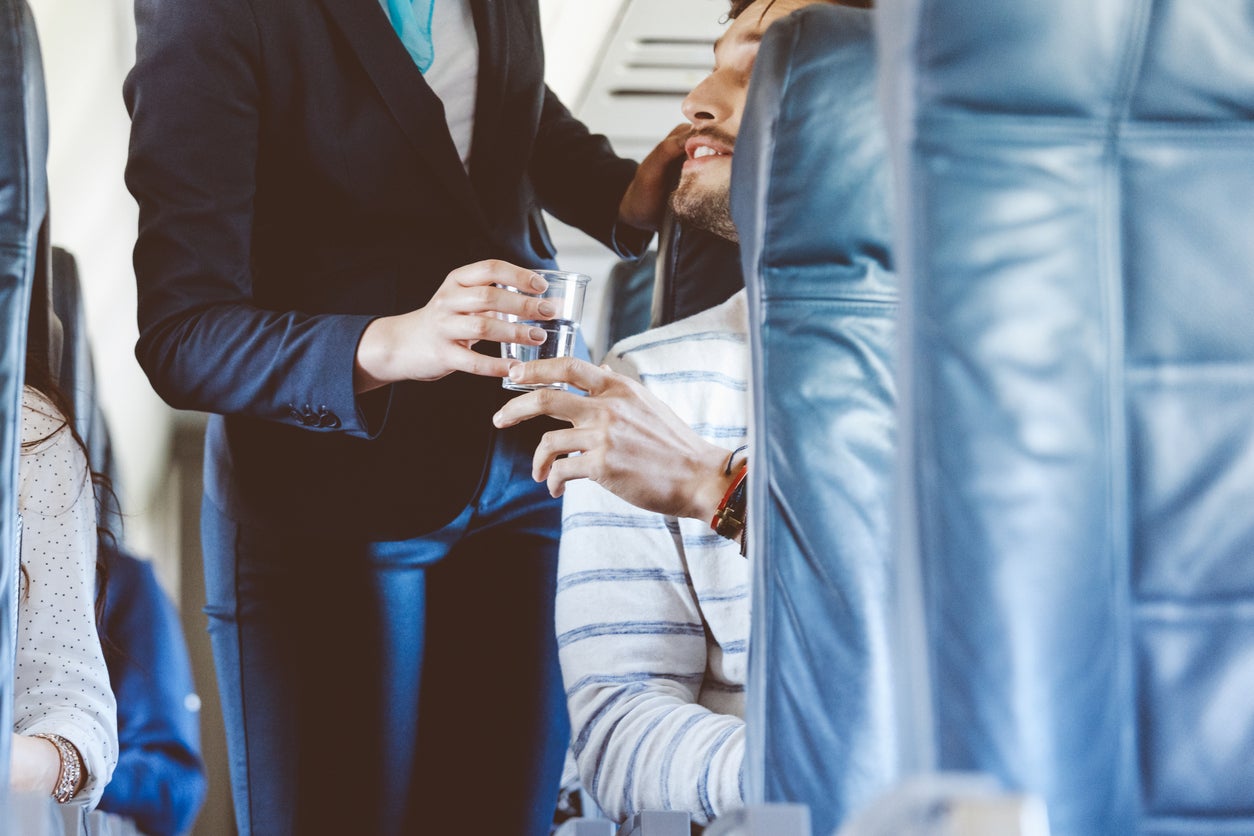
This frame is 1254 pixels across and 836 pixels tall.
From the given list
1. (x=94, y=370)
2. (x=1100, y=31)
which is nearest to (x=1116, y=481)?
(x=1100, y=31)

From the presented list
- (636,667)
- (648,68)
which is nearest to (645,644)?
(636,667)

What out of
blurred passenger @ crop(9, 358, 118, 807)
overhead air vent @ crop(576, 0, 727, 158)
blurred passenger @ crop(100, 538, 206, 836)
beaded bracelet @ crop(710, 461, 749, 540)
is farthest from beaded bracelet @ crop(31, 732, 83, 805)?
overhead air vent @ crop(576, 0, 727, 158)

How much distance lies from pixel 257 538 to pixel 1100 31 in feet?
3.90

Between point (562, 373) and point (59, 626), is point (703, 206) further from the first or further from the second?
point (59, 626)

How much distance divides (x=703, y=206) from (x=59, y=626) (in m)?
0.88

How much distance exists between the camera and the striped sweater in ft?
4.19

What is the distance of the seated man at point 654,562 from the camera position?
128cm

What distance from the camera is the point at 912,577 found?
2.27 ft

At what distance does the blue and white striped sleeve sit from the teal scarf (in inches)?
22.6

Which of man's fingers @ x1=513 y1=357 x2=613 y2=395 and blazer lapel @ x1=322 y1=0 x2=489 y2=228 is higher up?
blazer lapel @ x1=322 y1=0 x2=489 y2=228

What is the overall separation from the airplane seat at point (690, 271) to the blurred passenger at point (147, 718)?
865mm

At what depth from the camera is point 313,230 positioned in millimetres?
1575

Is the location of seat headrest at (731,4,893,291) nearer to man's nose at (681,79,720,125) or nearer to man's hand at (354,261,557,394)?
man's hand at (354,261,557,394)

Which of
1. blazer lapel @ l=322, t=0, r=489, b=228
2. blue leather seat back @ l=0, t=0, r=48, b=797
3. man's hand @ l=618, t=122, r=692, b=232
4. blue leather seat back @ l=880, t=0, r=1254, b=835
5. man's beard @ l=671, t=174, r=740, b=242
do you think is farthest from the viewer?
man's hand @ l=618, t=122, r=692, b=232
